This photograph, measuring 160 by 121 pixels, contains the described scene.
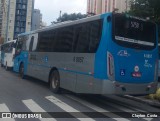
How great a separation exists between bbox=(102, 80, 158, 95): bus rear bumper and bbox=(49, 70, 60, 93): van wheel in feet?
13.0

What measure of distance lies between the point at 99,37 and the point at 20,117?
4.10 metres

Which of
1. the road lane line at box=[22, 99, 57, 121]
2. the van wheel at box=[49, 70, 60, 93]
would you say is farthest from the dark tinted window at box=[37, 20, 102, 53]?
the road lane line at box=[22, 99, 57, 121]

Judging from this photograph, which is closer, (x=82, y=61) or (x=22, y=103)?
(x=22, y=103)

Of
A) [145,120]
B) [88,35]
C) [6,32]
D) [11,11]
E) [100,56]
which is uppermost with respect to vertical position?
[11,11]

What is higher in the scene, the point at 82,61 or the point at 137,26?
the point at 137,26

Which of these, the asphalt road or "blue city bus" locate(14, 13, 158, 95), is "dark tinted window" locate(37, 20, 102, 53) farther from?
the asphalt road

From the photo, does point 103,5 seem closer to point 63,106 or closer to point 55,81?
point 55,81

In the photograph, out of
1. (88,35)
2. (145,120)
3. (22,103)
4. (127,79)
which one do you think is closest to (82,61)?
(88,35)

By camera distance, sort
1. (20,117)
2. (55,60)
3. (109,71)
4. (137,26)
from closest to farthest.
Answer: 1. (20,117)
2. (109,71)
3. (137,26)
4. (55,60)

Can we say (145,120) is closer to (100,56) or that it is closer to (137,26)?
(100,56)

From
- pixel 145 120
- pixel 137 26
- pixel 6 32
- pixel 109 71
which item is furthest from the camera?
pixel 6 32

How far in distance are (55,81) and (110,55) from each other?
14.8 feet

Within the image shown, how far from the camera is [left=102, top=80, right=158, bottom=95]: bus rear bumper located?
11227 mm

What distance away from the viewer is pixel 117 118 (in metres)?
9.95
